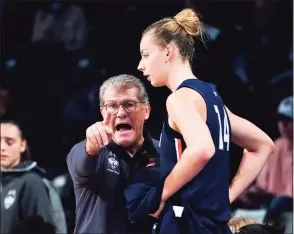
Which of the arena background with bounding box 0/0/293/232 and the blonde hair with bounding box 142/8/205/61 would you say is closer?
the blonde hair with bounding box 142/8/205/61

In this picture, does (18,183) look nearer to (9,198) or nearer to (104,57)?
(9,198)

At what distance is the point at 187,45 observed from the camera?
2373mm

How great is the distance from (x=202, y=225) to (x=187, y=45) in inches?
24.4

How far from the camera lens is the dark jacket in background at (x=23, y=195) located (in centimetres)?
379

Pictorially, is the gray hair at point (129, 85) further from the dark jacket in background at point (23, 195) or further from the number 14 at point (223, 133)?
the dark jacket in background at point (23, 195)

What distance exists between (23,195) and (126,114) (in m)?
1.35

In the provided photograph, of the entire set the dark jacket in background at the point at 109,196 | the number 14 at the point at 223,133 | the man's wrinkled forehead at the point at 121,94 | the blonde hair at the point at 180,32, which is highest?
the blonde hair at the point at 180,32

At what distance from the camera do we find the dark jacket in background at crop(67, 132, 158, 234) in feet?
8.85

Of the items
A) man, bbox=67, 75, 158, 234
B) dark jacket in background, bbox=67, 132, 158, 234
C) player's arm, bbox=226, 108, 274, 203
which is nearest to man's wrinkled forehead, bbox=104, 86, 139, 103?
man, bbox=67, 75, 158, 234

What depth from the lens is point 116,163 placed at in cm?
273

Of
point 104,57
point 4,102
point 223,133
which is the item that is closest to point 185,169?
point 223,133

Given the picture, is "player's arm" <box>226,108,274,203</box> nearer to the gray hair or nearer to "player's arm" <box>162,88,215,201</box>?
"player's arm" <box>162,88,215,201</box>

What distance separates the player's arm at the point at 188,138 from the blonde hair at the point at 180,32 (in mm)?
214

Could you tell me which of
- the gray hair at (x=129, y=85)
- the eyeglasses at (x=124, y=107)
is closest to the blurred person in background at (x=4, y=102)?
the gray hair at (x=129, y=85)
